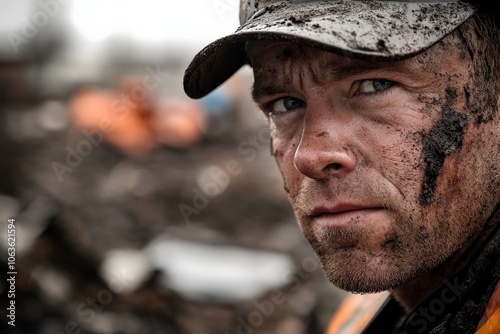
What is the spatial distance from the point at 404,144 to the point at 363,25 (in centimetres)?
42

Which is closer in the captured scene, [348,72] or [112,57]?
[348,72]

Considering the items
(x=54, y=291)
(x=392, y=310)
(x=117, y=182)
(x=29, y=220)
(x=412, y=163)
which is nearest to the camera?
(x=412, y=163)

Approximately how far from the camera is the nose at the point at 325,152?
187 cm

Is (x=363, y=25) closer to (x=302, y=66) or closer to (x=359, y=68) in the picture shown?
(x=359, y=68)

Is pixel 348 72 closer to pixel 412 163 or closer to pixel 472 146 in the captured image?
pixel 412 163

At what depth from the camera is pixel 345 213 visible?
1913mm

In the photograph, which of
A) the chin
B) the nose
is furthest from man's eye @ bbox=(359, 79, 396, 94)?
the chin

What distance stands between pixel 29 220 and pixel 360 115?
540 cm

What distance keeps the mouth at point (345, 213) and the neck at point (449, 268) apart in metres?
0.38

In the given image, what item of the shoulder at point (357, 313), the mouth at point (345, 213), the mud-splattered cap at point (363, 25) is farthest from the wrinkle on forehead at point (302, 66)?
the shoulder at point (357, 313)

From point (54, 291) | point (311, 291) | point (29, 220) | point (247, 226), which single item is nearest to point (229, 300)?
point (311, 291)

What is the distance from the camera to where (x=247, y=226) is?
948cm

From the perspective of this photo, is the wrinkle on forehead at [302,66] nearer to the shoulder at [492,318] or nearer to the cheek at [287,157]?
the cheek at [287,157]

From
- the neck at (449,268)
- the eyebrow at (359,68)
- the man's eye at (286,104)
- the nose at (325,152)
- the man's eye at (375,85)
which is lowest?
the neck at (449,268)
